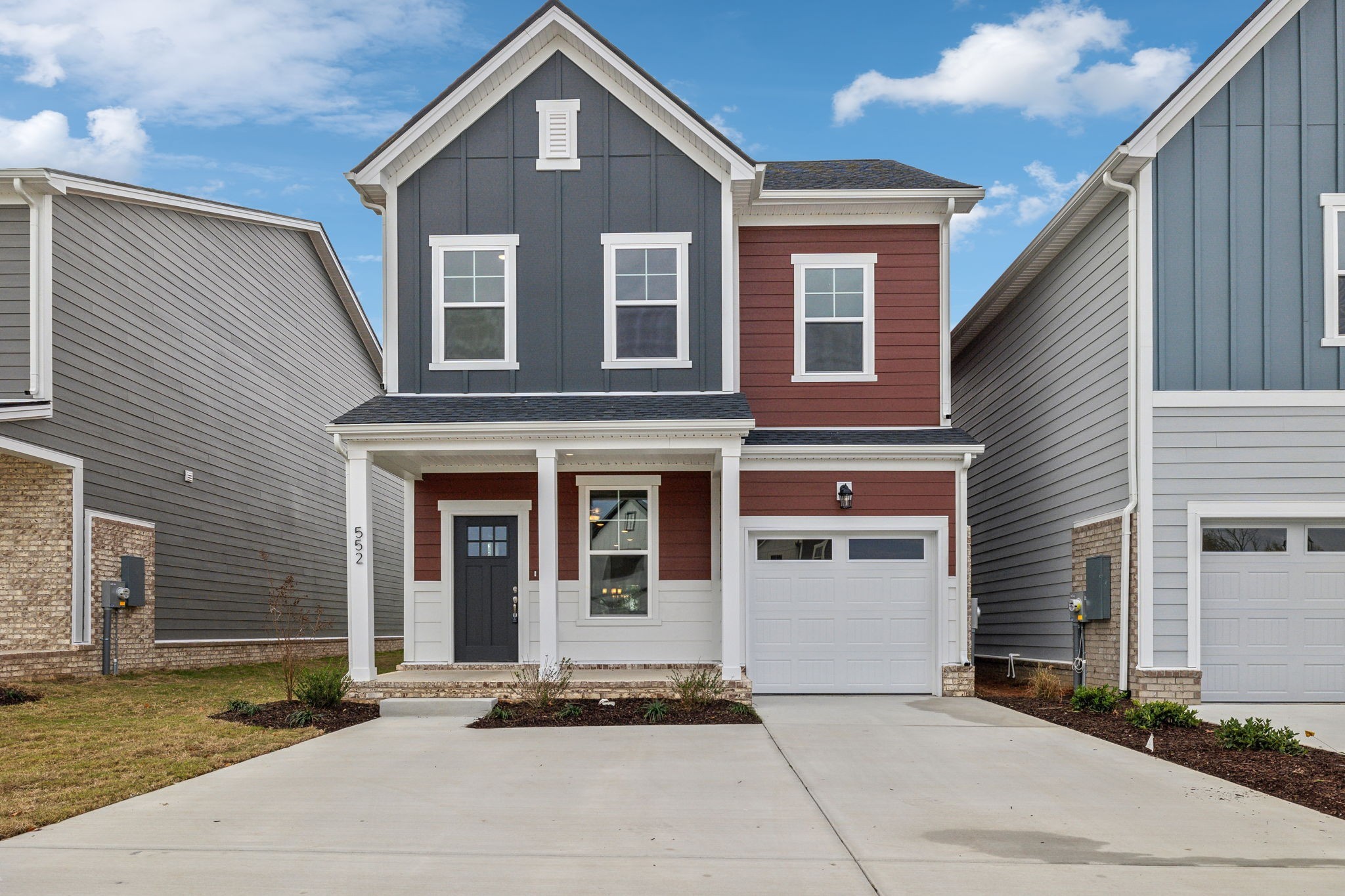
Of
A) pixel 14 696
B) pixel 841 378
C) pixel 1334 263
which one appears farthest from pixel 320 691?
pixel 1334 263

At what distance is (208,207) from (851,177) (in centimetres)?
1057

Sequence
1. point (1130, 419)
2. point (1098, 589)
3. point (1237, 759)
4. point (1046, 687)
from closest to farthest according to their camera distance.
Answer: point (1237, 759) → point (1130, 419) → point (1098, 589) → point (1046, 687)

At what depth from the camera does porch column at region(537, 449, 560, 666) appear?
12.5 m

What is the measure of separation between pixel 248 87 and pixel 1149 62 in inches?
985

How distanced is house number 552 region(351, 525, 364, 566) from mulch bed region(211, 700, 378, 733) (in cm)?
157

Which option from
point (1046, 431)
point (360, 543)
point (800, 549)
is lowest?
point (800, 549)

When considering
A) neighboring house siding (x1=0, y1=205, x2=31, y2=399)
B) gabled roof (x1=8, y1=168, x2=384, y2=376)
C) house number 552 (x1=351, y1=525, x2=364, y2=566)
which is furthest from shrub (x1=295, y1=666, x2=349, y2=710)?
gabled roof (x1=8, y1=168, x2=384, y2=376)

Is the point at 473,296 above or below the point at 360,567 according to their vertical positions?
above

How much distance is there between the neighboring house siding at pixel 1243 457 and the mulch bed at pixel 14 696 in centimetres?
1244

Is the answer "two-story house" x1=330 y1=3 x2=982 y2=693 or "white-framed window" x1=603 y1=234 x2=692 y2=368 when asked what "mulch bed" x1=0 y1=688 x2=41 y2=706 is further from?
"white-framed window" x1=603 y1=234 x2=692 y2=368

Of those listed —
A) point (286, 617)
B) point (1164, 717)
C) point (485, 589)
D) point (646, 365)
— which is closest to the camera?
point (1164, 717)

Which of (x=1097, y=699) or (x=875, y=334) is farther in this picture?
(x=875, y=334)

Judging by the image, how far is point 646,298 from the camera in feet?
45.5

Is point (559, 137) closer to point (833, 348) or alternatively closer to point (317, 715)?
point (833, 348)
